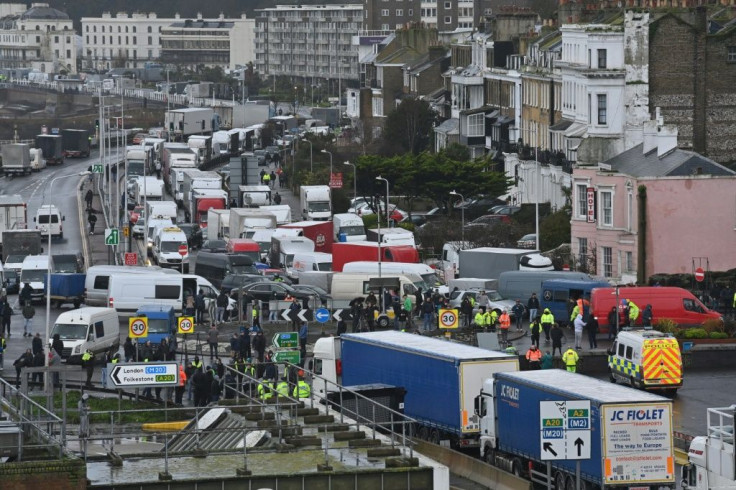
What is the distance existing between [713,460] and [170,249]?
52733mm

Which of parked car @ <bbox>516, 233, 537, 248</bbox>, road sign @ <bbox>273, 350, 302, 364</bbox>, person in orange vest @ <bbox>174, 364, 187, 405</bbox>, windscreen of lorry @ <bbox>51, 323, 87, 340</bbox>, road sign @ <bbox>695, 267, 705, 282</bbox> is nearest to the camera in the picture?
road sign @ <bbox>273, 350, 302, 364</bbox>

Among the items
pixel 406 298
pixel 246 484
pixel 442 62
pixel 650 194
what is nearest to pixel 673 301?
pixel 406 298

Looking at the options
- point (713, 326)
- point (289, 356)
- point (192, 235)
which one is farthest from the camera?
point (192, 235)

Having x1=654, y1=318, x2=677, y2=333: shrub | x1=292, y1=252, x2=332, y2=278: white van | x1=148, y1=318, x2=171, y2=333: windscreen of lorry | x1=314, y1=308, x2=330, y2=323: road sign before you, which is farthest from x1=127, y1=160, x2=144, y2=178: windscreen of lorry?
x1=314, y1=308, x2=330, y2=323: road sign

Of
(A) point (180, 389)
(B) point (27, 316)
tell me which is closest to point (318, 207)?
(B) point (27, 316)

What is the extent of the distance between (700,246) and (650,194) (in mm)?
2691

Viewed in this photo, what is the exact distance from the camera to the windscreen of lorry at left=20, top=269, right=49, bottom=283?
2945 inches

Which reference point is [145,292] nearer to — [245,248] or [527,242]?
[245,248]

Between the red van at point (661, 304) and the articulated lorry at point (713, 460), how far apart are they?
2504 cm

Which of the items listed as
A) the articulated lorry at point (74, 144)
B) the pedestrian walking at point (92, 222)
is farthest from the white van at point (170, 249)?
the articulated lorry at point (74, 144)

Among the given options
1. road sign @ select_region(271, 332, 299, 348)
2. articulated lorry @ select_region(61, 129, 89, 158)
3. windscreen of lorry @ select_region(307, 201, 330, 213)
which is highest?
articulated lorry @ select_region(61, 129, 89, 158)

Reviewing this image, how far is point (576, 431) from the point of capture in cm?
3081

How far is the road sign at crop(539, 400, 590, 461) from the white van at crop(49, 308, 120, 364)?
29.5m

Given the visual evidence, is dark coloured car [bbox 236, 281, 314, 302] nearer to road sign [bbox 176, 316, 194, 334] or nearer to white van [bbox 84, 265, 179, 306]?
white van [bbox 84, 265, 179, 306]
